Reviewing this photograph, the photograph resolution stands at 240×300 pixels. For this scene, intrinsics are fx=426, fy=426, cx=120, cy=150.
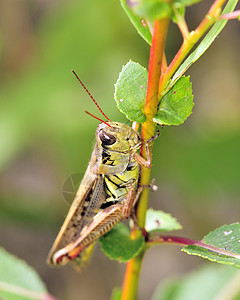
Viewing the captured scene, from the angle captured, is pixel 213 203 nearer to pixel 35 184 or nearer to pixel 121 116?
pixel 121 116

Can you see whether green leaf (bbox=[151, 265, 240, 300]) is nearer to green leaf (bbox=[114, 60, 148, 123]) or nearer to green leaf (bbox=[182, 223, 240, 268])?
green leaf (bbox=[182, 223, 240, 268])

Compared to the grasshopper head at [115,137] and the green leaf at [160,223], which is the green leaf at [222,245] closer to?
the green leaf at [160,223]

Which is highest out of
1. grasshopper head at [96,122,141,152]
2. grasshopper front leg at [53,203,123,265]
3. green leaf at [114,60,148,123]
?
green leaf at [114,60,148,123]

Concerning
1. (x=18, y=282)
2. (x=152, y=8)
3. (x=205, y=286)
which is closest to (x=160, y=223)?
(x=18, y=282)

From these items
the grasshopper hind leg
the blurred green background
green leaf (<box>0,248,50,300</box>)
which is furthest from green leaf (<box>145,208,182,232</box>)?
the blurred green background

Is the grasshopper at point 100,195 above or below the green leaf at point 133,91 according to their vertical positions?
below

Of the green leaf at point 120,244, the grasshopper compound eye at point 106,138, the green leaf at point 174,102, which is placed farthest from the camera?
the grasshopper compound eye at point 106,138

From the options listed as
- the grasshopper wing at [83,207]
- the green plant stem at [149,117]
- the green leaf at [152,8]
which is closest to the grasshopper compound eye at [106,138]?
the grasshopper wing at [83,207]

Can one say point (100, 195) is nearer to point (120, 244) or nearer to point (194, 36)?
point (120, 244)
